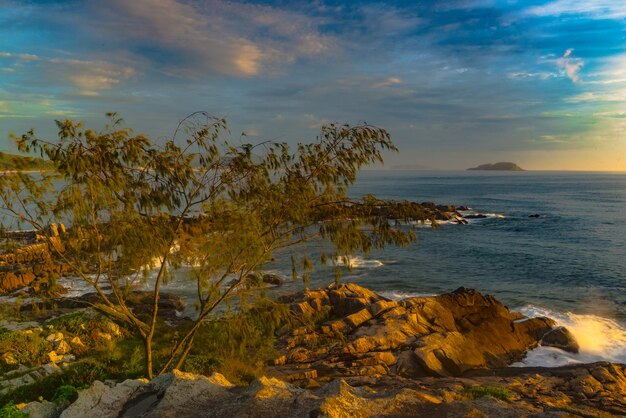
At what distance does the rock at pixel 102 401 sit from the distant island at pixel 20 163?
6256mm

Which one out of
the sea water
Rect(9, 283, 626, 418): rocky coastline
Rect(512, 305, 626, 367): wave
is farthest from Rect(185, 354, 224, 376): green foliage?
the sea water

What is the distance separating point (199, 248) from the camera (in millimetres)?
13242

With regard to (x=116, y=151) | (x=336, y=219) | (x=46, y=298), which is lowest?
(x=46, y=298)

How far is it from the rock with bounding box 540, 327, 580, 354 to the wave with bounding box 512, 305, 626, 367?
1.25 feet

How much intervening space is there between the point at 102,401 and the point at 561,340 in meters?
27.8

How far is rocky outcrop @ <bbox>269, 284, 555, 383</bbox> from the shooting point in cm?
2230

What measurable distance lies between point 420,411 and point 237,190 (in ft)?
26.6

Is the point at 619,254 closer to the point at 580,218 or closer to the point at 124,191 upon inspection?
the point at 580,218

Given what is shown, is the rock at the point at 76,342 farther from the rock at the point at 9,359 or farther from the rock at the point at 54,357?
the rock at the point at 9,359

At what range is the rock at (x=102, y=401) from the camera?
1073cm

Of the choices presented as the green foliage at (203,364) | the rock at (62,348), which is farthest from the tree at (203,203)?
the rock at (62,348)

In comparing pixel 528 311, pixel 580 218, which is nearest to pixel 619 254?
pixel 528 311

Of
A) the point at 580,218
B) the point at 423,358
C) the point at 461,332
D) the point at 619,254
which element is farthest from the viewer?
the point at 580,218

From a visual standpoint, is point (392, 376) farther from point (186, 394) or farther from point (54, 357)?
point (54, 357)
